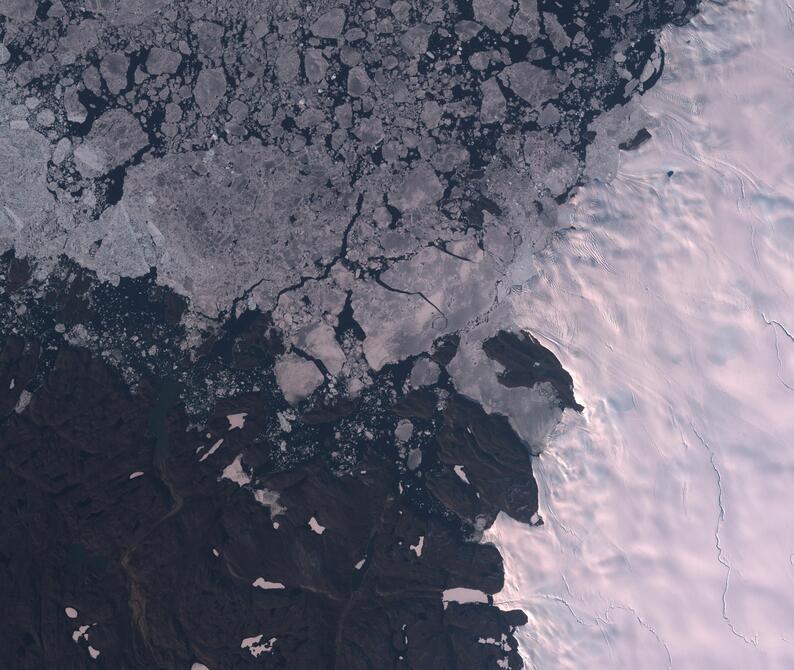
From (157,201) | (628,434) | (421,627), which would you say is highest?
(157,201)

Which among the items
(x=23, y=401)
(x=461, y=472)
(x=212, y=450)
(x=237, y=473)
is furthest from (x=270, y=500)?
(x=23, y=401)

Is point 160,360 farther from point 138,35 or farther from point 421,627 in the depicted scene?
point 421,627

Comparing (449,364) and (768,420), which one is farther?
(449,364)

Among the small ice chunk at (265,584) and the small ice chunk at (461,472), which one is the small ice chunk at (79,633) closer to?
the small ice chunk at (265,584)

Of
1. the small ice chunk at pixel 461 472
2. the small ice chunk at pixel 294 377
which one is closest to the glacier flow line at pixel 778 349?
the small ice chunk at pixel 461 472

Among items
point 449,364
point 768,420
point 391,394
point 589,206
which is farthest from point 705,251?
point 391,394

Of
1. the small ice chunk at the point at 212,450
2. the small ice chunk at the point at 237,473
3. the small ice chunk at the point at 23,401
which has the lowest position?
the small ice chunk at the point at 237,473

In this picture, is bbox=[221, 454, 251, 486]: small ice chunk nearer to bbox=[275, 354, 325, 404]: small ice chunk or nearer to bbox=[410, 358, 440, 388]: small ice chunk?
bbox=[275, 354, 325, 404]: small ice chunk

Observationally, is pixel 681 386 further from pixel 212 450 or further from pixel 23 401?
pixel 23 401
